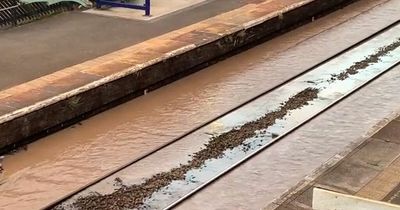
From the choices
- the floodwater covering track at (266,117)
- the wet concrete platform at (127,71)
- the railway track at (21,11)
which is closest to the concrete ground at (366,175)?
the floodwater covering track at (266,117)

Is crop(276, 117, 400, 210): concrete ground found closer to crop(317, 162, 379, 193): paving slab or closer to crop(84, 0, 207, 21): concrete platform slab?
crop(317, 162, 379, 193): paving slab

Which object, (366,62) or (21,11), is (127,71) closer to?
(366,62)

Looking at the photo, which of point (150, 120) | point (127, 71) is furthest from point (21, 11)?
point (150, 120)

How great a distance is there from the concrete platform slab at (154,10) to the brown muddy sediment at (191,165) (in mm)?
4458

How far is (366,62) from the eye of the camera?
39.7 feet

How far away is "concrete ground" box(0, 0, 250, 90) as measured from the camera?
11125 mm

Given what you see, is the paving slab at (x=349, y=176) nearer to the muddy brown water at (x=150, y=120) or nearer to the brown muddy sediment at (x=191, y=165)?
the brown muddy sediment at (x=191, y=165)

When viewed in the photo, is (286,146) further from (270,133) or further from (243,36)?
(243,36)

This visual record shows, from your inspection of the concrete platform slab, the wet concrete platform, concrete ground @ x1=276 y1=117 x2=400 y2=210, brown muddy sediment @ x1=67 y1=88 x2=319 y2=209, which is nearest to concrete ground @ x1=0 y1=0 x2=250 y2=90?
the concrete platform slab

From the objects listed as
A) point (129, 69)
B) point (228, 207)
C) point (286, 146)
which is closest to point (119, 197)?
point (228, 207)

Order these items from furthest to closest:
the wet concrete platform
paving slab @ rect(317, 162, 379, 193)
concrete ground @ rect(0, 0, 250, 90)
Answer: concrete ground @ rect(0, 0, 250, 90) → the wet concrete platform → paving slab @ rect(317, 162, 379, 193)

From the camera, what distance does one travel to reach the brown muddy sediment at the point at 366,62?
11.4 metres

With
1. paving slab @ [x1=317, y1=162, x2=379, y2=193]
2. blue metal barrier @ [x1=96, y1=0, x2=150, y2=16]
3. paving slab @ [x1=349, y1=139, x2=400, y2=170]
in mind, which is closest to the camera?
paving slab @ [x1=317, y1=162, x2=379, y2=193]

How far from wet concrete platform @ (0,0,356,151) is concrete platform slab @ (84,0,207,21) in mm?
1464
